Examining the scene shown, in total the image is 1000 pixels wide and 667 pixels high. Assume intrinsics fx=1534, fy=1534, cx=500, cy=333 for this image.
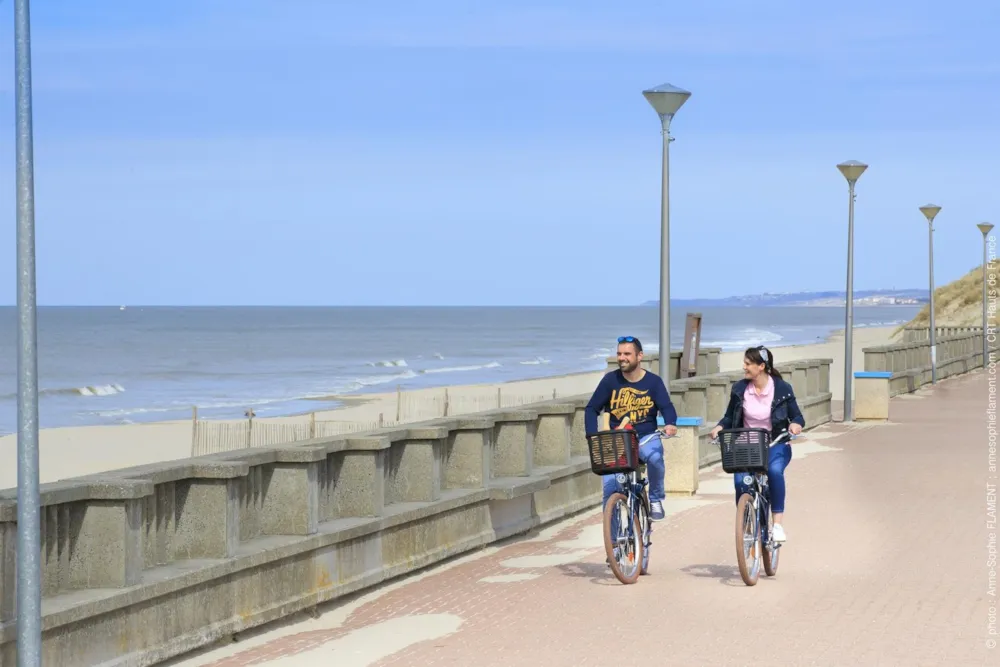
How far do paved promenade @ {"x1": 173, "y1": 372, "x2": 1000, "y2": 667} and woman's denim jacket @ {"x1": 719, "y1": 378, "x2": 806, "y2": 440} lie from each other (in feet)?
3.44

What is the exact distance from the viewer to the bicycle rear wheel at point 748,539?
9.89 m

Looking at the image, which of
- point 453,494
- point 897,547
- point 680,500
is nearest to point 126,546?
point 453,494

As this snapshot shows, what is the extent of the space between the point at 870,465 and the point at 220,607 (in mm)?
11884

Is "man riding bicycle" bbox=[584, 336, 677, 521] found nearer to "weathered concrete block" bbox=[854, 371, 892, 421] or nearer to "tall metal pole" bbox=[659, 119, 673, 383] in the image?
"tall metal pole" bbox=[659, 119, 673, 383]

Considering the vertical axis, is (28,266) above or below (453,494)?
above

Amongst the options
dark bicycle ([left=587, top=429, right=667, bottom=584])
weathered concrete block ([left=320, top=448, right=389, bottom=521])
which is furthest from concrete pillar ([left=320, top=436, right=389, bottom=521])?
dark bicycle ([left=587, top=429, right=667, bottom=584])

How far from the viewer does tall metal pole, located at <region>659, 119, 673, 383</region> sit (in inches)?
619

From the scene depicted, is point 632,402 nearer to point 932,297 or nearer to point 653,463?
point 653,463

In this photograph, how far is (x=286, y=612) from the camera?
8.84 metres

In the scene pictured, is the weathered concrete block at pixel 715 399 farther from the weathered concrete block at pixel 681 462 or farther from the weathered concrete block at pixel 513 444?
the weathered concrete block at pixel 513 444

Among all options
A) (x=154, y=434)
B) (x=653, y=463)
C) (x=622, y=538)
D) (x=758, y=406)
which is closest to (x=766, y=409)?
(x=758, y=406)

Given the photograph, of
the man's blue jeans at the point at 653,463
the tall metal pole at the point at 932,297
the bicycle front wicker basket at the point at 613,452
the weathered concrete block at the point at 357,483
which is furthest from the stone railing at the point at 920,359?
the weathered concrete block at the point at 357,483

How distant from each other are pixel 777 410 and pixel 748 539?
0.92 metres

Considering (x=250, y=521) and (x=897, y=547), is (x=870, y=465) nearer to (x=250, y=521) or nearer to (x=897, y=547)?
(x=897, y=547)
